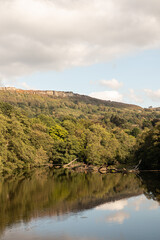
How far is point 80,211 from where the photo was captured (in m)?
31.6

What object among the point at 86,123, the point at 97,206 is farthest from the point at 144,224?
the point at 86,123

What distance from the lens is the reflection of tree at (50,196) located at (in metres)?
31.0

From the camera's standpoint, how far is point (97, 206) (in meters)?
34.3

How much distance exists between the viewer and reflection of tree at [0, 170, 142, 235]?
1220 inches

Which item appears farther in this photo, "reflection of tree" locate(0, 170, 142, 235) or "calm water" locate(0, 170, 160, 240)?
"reflection of tree" locate(0, 170, 142, 235)

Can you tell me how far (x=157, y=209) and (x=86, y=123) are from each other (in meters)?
92.7

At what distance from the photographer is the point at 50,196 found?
132ft

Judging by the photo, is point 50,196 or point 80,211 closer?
point 80,211

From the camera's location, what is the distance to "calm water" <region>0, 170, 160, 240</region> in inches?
942

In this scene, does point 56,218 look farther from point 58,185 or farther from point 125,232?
point 58,185

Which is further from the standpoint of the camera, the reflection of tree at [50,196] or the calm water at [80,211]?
the reflection of tree at [50,196]

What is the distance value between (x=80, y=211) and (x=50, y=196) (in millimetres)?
9644

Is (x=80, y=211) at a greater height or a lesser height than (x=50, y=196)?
greater

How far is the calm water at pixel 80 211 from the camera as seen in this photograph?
23.9 metres
